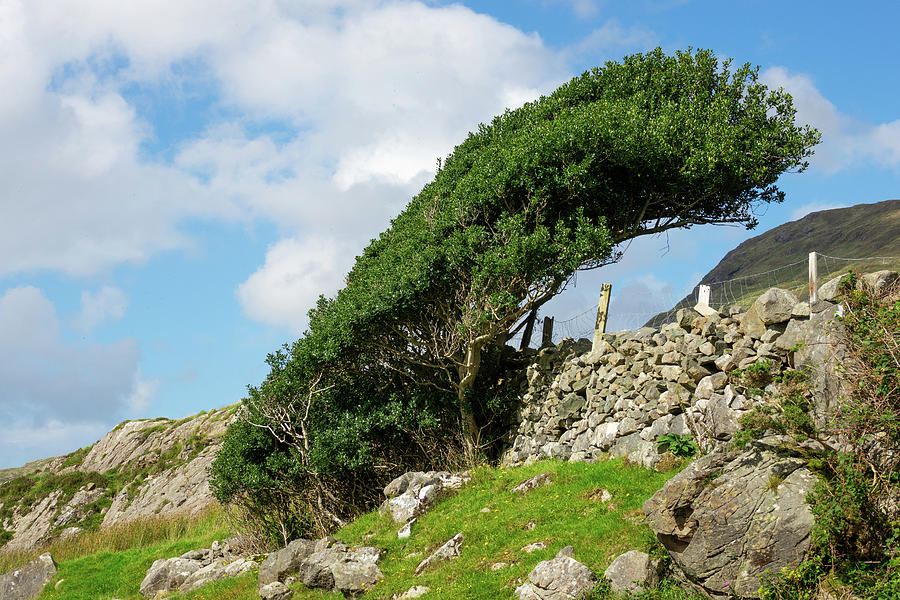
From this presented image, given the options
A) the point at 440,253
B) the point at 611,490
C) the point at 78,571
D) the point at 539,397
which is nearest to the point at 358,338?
the point at 440,253

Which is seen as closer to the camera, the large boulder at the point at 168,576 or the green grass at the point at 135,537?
the large boulder at the point at 168,576

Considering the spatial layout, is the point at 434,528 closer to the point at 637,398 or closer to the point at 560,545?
the point at 560,545

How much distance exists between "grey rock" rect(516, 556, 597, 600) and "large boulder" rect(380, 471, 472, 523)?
634 centimetres

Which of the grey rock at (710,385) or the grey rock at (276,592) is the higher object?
the grey rock at (710,385)

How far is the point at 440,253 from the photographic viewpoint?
21797 millimetres

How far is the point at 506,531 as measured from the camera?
14969 millimetres

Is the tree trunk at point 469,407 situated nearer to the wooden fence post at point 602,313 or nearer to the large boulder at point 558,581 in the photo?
the wooden fence post at point 602,313

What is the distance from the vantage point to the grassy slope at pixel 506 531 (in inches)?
507

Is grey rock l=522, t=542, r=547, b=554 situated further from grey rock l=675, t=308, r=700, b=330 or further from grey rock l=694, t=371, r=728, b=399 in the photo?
grey rock l=675, t=308, r=700, b=330

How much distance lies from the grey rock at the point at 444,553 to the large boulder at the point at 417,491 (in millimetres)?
3082

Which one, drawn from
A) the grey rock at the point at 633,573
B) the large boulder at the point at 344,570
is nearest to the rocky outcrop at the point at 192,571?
the large boulder at the point at 344,570

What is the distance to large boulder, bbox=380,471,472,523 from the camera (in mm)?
18391

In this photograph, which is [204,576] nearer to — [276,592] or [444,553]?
[276,592]

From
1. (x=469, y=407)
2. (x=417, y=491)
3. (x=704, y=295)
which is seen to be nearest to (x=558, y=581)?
(x=417, y=491)
